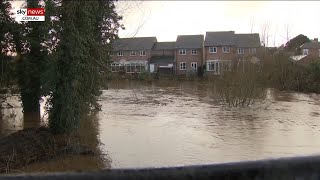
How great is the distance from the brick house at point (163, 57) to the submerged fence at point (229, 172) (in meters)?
69.4

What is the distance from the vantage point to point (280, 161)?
2.27 m

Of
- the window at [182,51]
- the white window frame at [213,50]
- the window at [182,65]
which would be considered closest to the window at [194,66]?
the window at [182,65]

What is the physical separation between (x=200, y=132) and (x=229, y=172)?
1543 centimetres

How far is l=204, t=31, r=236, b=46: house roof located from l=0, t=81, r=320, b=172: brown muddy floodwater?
4283 cm

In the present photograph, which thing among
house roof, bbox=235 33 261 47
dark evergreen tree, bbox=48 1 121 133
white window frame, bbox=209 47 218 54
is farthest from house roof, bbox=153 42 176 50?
dark evergreen tree, bbox=48 1 121 133

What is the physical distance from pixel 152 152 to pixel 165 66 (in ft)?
192

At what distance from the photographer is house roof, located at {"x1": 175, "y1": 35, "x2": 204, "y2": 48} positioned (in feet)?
235

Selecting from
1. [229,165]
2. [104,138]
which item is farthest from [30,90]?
[229,165]

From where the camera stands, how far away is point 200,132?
17.5m

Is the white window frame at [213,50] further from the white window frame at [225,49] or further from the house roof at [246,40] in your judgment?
the house roof at [246,40]

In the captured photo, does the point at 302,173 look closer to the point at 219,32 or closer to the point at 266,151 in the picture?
the point at 266,151

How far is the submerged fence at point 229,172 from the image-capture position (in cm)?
215

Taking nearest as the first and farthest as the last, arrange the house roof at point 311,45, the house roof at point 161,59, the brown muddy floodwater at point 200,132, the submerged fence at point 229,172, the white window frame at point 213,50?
the submerged fence at point 229,172, the brown muddy floodwater at point 200,132, the house roof at point 311,45, the white window frame at point 213,50, the house roof at point 161,59

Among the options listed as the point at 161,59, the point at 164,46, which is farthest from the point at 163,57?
the point at 164,46
